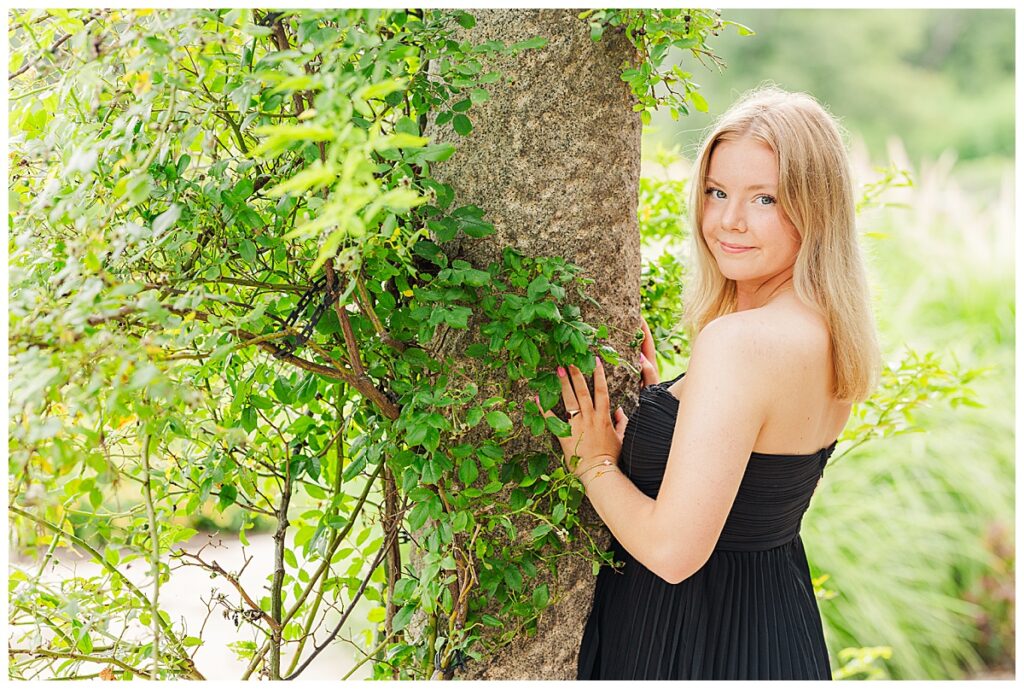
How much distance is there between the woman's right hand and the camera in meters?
1.62

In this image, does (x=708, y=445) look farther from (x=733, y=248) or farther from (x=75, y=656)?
(x=75, y=656)

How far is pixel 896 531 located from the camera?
3398mm

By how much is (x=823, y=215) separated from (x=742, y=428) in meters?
0.42

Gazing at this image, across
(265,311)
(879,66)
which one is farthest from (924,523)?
(879,66)

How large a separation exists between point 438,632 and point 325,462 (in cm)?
35

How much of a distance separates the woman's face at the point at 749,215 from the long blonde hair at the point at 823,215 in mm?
19

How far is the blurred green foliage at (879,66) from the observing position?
9.14 meters

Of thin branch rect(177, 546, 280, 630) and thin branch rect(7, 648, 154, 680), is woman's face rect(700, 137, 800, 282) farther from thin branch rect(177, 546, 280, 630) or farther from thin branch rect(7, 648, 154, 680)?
thin branch rect(7, 648, 154, 680)

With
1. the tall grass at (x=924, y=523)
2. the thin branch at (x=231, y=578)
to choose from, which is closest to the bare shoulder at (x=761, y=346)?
the thin branch at (x=231, y=578)

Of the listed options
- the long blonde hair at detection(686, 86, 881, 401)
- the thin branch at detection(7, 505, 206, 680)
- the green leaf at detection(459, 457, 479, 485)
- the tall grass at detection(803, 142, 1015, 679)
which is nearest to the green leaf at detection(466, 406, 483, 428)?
the green leaf at detection(459, 457, 479, 485)

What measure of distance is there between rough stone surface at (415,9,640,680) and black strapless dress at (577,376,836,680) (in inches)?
4.7

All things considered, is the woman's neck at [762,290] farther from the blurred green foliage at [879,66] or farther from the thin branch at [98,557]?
the blurred green foliage at [879,66]

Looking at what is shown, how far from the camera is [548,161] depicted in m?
1.40

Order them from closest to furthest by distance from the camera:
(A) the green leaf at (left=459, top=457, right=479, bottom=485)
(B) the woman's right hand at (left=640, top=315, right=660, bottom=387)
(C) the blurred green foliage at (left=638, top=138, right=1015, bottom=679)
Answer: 1. (A) the green leaf at (left=459, top=457, right=479, bottom=485)
2. (B) the woman's right hand at (left=640, top=315, right=660, bottom=387)
3. (C) the blurred green foliage at (left=638, top=138, right=1015, bottom=679)
